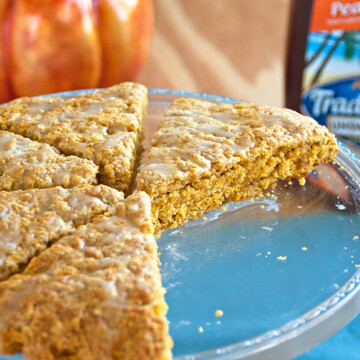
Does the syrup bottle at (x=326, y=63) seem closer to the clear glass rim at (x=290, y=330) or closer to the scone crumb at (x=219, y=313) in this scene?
the clear glass rim at (x=290, y=330)

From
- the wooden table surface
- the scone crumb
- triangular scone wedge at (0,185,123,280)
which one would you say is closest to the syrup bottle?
the wooden table surface

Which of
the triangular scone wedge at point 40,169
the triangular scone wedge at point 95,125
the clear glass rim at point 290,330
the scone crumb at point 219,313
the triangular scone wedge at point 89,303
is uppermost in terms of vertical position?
the triangular scone wedge at point 95,125

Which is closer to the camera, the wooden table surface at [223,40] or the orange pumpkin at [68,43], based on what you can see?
the orange pumpkin at [68,43]

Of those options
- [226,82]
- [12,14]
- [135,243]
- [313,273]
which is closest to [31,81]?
[12,14]

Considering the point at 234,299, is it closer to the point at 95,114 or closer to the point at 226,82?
the point at 95,114

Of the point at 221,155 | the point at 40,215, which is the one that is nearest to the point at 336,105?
the point at 221,155

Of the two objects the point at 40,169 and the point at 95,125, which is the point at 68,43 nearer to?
the point at 95,125

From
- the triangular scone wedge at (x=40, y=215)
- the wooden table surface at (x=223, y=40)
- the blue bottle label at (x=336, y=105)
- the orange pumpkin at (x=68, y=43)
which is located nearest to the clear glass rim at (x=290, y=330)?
the triangular scone wedge at (x=40, y=215)

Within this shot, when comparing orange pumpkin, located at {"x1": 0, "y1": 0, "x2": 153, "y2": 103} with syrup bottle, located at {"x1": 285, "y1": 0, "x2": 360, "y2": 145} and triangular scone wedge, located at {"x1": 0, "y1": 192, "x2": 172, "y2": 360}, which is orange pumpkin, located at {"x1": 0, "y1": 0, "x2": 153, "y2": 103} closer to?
syrup bottle, located at {"x1": 285, "y1": 0, "x2": 360, "y2": 145}
